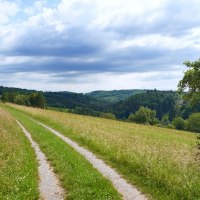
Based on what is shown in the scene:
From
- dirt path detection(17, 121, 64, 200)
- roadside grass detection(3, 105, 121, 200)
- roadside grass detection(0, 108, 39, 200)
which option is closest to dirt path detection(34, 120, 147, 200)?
roadside grass detection(3, 105, 121, 200)

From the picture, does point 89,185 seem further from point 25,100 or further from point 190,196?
point 25,100

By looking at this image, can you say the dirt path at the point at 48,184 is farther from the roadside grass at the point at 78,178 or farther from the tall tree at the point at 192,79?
the tall tree at the point at 192,79

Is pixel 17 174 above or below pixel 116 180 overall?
above

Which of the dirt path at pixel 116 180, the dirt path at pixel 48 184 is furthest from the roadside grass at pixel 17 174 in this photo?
the dirt path at pixel 116 180

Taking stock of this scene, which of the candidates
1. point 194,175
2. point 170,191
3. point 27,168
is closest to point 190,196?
point 170,191

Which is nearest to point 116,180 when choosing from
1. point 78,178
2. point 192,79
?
point 78,178

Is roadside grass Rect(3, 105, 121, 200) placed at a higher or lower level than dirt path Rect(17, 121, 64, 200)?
higher

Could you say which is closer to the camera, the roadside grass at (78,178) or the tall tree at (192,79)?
the roadside grass at (78,178)

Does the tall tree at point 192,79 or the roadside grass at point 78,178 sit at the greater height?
the tall tree at point 192,79

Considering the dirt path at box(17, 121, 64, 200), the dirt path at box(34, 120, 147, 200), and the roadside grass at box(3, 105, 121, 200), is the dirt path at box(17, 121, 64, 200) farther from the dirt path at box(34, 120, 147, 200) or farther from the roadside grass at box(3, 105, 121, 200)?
the dirt path at box(34, 120, 147, 200)

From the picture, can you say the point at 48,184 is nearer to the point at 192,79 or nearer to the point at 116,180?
the point at 116,180

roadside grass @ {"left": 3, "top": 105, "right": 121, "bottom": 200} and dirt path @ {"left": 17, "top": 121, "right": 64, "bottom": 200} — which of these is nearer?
roadside grass @ {"left": 3, "top": 105, "right": 121, "bottom": 200}

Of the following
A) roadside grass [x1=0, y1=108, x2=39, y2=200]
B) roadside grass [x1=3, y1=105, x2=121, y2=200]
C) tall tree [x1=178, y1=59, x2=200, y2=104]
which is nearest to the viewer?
roadside grass [x1=3, y1=105, x2=121, y2=200]

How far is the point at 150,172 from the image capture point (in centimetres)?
1435
